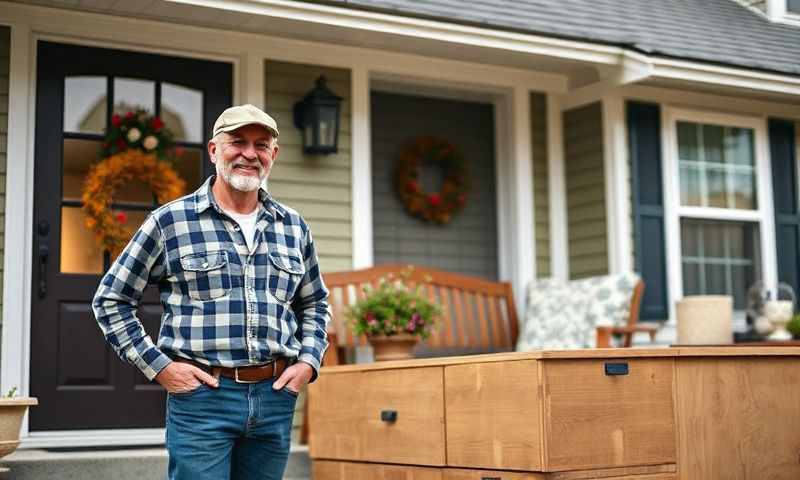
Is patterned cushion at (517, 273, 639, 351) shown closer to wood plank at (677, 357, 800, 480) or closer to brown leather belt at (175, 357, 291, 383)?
wood plank at (677, 357, 800, 480)

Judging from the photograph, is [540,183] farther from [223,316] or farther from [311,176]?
[223,316]

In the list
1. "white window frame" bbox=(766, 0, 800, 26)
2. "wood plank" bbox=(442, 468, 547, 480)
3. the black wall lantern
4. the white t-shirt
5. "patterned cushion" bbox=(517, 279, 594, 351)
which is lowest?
"wood plank" bbox=(442, 468, 547, 480)

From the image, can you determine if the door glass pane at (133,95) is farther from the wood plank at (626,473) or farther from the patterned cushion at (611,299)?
the wood plank at (626,473)

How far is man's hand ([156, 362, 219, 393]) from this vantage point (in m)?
3.12

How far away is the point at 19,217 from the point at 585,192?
3740 mm

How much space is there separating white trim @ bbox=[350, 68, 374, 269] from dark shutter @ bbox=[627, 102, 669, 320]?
186 cm

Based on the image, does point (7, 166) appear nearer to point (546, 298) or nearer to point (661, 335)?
point (546, 298)

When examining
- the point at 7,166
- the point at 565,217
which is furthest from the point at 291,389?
the point at 565,217

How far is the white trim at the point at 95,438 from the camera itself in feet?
19.2

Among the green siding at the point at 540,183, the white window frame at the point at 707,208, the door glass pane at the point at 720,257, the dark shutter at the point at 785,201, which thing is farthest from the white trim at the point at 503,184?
the dark shutter at the point at 785,201

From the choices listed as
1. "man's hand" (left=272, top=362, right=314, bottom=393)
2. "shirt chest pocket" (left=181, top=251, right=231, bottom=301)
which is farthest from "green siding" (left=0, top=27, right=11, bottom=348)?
"man's hand" (left=272, top=362, right=314, bottom=393)

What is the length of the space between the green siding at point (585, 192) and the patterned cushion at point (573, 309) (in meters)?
0.33

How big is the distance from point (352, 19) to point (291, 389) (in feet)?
11.1

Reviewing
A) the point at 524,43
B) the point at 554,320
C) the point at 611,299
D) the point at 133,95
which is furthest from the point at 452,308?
the point at 133,95
